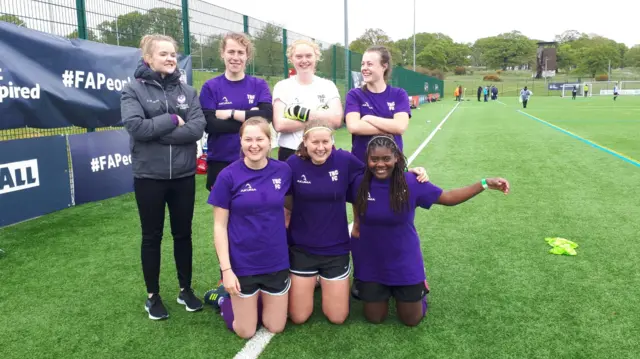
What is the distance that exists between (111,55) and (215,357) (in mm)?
5554

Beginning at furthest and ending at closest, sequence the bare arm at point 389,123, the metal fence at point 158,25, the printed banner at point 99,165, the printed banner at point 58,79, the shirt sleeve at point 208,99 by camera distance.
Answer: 1. the printed banner at point 99,165
2. the metal fence at point 158,25
3. the printed banner at point 58,79
4. the shirt sleeve at point 208,99
5. the bare arm at point 389,123

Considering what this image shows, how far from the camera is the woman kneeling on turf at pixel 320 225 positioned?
11.1 ft

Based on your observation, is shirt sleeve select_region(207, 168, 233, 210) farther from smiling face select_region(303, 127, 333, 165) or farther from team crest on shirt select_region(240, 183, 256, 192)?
smiling face select_region(303, 127, 333, 165)

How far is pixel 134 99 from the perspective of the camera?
3227mm

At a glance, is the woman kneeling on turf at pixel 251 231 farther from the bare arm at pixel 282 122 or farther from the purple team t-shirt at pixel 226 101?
the purple team t-shirt at pixel 226 101

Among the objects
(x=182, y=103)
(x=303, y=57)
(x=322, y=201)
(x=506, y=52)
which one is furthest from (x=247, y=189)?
(x=506, y=52)

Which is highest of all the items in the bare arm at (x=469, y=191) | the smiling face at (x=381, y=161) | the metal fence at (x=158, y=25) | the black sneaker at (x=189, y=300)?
the metal fence at (x=158, y=25)

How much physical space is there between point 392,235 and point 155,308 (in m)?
1.76

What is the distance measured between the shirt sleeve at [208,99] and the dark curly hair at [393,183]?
1.24 meters

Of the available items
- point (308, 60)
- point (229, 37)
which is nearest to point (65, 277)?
point (229, 37)

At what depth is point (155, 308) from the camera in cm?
351

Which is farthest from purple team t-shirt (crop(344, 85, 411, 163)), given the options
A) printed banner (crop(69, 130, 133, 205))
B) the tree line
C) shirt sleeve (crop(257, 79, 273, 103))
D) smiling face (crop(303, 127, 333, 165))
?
the tree line

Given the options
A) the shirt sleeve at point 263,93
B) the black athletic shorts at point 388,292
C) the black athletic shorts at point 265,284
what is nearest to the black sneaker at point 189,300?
the black athletic shorts at point 265,284

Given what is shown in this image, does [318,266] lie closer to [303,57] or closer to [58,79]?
[303,57]
